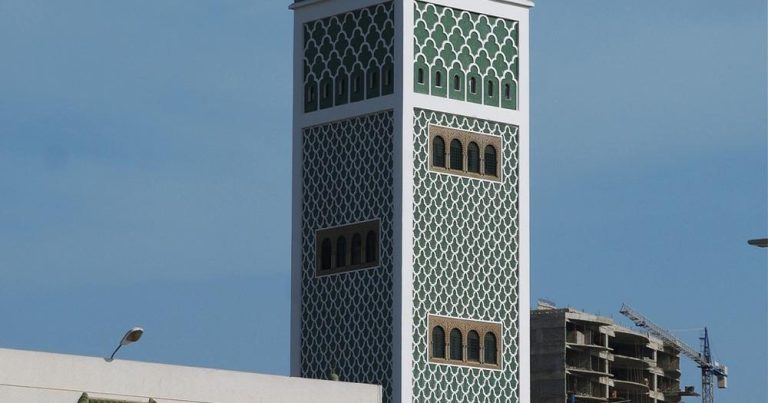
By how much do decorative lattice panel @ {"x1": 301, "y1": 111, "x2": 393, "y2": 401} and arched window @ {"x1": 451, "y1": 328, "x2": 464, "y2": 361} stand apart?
1411 millimetres

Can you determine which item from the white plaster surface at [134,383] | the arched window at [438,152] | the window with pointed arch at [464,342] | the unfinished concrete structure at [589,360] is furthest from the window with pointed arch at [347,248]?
the unfinished concrete structure at [589,360]

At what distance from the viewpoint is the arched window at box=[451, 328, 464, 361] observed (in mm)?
53219

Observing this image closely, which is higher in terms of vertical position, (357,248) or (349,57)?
(349,57)

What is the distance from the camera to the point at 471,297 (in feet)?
176

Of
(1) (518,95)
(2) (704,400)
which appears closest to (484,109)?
(1) (518,95)

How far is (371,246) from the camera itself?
5341 centimetres

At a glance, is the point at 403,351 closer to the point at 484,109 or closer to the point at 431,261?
the point at 431,261

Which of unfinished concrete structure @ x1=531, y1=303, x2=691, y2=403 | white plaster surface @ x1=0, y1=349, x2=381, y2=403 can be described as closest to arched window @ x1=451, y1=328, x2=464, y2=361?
white plaster surface @ x1=0, y1=349, x2=381, y2=403

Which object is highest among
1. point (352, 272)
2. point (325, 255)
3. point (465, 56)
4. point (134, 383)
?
point (465, 56)

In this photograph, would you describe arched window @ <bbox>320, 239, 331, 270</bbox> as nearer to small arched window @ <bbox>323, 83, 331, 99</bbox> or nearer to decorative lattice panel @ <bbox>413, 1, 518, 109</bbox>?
small arched window @ <bbox>323, 83, 331, 99</bbox>

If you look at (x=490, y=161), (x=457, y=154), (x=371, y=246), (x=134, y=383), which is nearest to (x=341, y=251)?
(x=371, y=246)

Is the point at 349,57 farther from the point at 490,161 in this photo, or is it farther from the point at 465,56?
the point at 490,161

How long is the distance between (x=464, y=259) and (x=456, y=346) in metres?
1.70

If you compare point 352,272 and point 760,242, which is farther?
point 352,272
